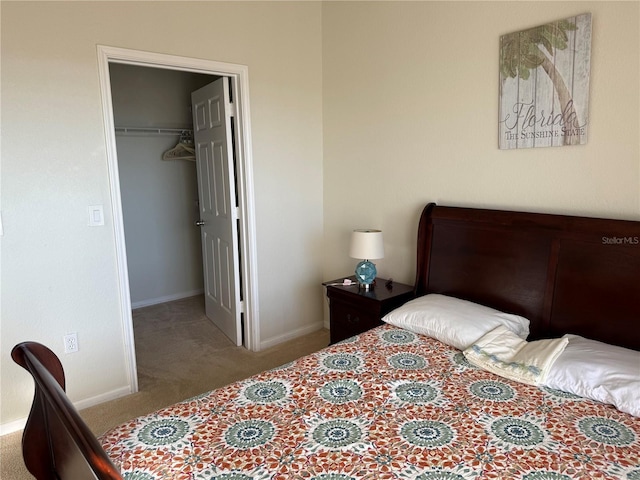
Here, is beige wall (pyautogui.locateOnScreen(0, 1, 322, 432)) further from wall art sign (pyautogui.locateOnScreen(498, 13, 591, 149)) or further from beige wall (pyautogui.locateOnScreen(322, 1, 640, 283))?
wall art sign (pyautogui.locateOnScreen(498, 13, 591, 149))

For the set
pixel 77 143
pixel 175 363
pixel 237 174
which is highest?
pixel 77 143

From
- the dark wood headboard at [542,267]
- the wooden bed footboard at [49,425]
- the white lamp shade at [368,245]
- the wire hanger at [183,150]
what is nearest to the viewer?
the wooden bed footboard at [49,425]

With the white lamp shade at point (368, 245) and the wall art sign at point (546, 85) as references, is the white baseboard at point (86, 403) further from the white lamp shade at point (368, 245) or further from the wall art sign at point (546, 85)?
the wall art sign at point (546, 85)

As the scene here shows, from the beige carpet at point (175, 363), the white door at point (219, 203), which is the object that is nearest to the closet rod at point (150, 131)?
the white door at point (219, 203)

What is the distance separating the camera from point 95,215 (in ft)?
8.50

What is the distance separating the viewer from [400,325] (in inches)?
94.0

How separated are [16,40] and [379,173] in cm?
224

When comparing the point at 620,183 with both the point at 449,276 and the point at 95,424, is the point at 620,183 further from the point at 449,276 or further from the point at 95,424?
the point at 95,424

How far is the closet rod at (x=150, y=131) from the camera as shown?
14.0ft

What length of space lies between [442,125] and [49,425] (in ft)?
8.03

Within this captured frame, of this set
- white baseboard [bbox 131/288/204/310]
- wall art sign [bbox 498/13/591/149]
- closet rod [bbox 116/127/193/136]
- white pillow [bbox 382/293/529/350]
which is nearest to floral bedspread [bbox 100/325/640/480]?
white pillow [bbox 382/293/529/350]

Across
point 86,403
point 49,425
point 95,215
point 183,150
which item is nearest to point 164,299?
point 183,150

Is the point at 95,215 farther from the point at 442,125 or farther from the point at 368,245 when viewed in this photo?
the point at 442,125

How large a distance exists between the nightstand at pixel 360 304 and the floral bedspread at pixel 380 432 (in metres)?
0.82
